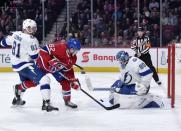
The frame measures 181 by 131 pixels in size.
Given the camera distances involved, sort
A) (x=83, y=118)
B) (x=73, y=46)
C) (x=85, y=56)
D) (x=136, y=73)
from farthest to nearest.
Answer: (x=85, y=56) < (x=136, y=73) < (x=73, y=46) < (x=83, y=118)

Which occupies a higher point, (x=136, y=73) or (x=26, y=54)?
(x=26, y=54)

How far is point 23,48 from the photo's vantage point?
6074 mm

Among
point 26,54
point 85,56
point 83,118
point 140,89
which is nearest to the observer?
point 83,118

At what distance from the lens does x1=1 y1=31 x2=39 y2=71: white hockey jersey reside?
19.7 feet

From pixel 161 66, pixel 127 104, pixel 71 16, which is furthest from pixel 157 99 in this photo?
pixel 71 16

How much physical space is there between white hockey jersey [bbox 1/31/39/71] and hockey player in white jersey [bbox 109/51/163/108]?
99 cm

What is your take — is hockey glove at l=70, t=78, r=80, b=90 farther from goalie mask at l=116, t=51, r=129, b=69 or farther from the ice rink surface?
goalie mask at l=116, t=51, r=129, b=69

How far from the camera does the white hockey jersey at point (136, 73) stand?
593 centimetres

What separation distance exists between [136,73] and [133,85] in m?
0.16

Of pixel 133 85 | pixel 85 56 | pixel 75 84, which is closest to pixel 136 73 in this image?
pixel 133 85

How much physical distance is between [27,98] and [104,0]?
573 cm

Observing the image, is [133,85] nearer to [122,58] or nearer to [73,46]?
[122,58]

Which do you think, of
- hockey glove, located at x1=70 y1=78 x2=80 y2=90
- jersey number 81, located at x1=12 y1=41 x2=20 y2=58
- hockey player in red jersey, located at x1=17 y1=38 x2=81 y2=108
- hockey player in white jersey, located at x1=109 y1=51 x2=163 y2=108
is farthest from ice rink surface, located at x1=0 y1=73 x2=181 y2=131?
jersey number 81, located at x1=12 y1=41 x2=20 y2=58

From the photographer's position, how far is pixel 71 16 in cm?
1220
